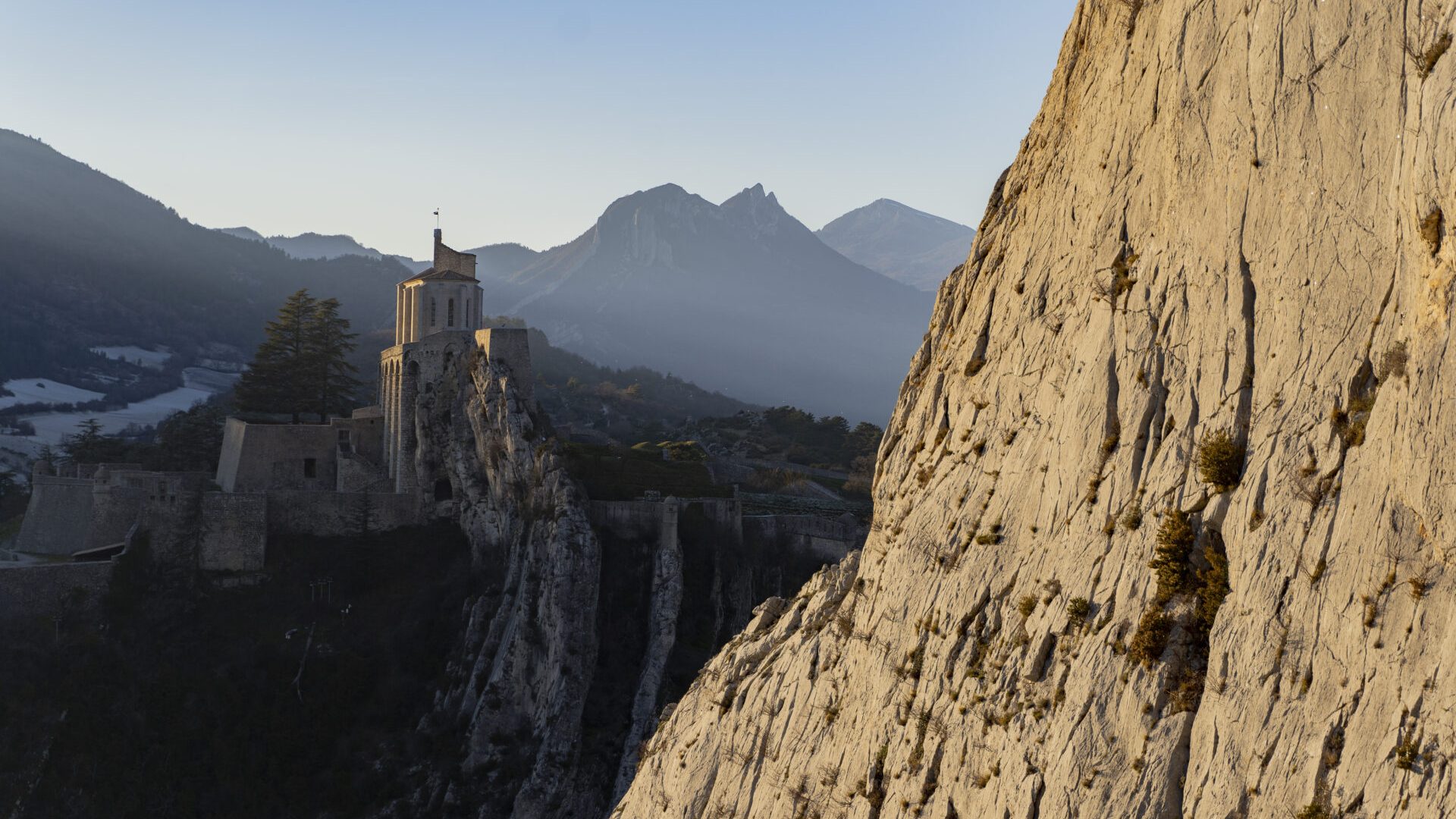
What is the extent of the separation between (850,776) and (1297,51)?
771 centimetres

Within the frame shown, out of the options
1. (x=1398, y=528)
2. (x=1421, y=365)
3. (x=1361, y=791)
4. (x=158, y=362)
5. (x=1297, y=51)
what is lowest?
(x=158, y=362)

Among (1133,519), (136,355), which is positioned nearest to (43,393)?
(136,355)

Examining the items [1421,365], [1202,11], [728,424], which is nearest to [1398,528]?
[1421,365]

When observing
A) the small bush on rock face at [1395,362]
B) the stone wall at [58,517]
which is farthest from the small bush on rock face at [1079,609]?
the stone wall at [58,517]

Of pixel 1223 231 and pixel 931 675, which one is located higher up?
pixel 1223 231

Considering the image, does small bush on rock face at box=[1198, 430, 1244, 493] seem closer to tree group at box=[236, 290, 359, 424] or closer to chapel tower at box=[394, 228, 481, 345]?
chapel tower at box=[394, 228, 481, 345]

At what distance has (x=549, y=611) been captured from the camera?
150 ft

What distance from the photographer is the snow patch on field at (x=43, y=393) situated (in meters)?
120

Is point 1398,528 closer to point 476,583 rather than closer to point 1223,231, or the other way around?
point 1223,231

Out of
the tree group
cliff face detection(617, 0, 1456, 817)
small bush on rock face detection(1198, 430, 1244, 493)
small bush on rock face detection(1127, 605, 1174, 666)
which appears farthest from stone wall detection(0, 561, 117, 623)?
small bush on rock face detection(1198, 430, 1244, 493)

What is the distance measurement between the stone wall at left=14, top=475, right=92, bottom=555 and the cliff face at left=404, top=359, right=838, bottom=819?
11627 millimetres

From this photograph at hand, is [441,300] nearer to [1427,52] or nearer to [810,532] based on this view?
[810,532]

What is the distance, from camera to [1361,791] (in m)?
8.38

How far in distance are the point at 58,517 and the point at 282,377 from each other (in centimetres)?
1136
